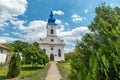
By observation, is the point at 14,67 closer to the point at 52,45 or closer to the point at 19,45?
the point at 52,45

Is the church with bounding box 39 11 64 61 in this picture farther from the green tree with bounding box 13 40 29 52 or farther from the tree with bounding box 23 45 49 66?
the tree with bounding box 23 45 49 66

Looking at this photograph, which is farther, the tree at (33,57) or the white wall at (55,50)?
the white wall at (55,50)

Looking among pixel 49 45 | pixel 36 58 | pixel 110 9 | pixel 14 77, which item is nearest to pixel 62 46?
pixel 49 45

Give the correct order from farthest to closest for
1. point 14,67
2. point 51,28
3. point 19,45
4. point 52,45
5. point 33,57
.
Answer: point 19,45 < point 51,28 < point 52,45 < point 33,57 < point 14,67

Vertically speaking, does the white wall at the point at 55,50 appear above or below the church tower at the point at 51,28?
below

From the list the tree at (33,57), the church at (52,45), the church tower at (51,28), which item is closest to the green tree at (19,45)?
the church at (52,45)

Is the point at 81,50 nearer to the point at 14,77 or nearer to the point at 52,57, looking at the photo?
the point at 14,77

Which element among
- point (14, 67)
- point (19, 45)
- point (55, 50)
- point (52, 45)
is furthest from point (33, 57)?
point (19, 45)

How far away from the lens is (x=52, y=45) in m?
70.9

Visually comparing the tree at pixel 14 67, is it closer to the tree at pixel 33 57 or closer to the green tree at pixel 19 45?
the tree at pixel 33 57

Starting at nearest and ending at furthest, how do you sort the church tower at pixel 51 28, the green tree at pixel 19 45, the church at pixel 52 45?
the church at pixel 52 45 < the church tower at pixel 51 28 < the green tree at pixel 19 45

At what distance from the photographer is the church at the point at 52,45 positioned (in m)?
70.3

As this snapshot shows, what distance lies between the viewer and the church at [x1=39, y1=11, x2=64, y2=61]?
7031 cm

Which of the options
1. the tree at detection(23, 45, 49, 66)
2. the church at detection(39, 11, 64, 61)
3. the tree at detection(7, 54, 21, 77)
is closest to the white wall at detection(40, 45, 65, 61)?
the church at detection(39, 11, 64, 61)
